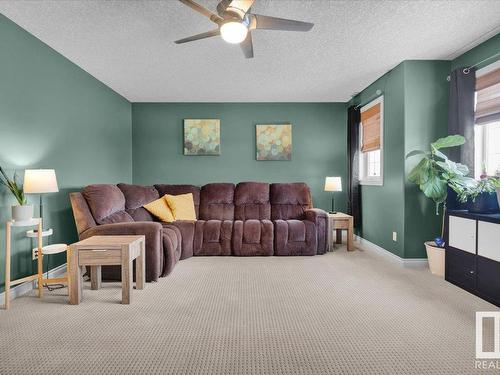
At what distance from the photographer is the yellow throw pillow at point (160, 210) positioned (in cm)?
402

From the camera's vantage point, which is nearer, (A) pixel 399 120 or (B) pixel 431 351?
(B) pixel 431 351

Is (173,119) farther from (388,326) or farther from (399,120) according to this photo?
(388,326)

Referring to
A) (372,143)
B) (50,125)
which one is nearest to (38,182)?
(50,125)

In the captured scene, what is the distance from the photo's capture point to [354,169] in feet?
15.6

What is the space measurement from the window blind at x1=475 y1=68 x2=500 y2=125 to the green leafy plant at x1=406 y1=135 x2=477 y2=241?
33cm

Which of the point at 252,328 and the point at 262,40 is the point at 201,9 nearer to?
the point at 262,40

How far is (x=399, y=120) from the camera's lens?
3523 mm

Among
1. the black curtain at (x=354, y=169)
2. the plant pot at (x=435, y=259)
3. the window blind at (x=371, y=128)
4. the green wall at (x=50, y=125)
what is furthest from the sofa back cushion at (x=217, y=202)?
the plant pot at (x=435, y=259)

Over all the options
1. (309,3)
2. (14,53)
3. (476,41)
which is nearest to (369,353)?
(309,3)

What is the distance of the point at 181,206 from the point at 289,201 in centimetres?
174

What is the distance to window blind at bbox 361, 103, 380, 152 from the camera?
13.7ft

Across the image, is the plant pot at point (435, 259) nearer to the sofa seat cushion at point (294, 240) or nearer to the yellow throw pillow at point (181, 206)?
the sofa seat cushion at point (294, 240)

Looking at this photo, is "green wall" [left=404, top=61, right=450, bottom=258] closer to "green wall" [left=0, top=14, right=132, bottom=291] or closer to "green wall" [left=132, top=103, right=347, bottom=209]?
"green wall" [left=132, top=103, right=347, bottom=209]

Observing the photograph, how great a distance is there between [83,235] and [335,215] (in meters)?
3.44
